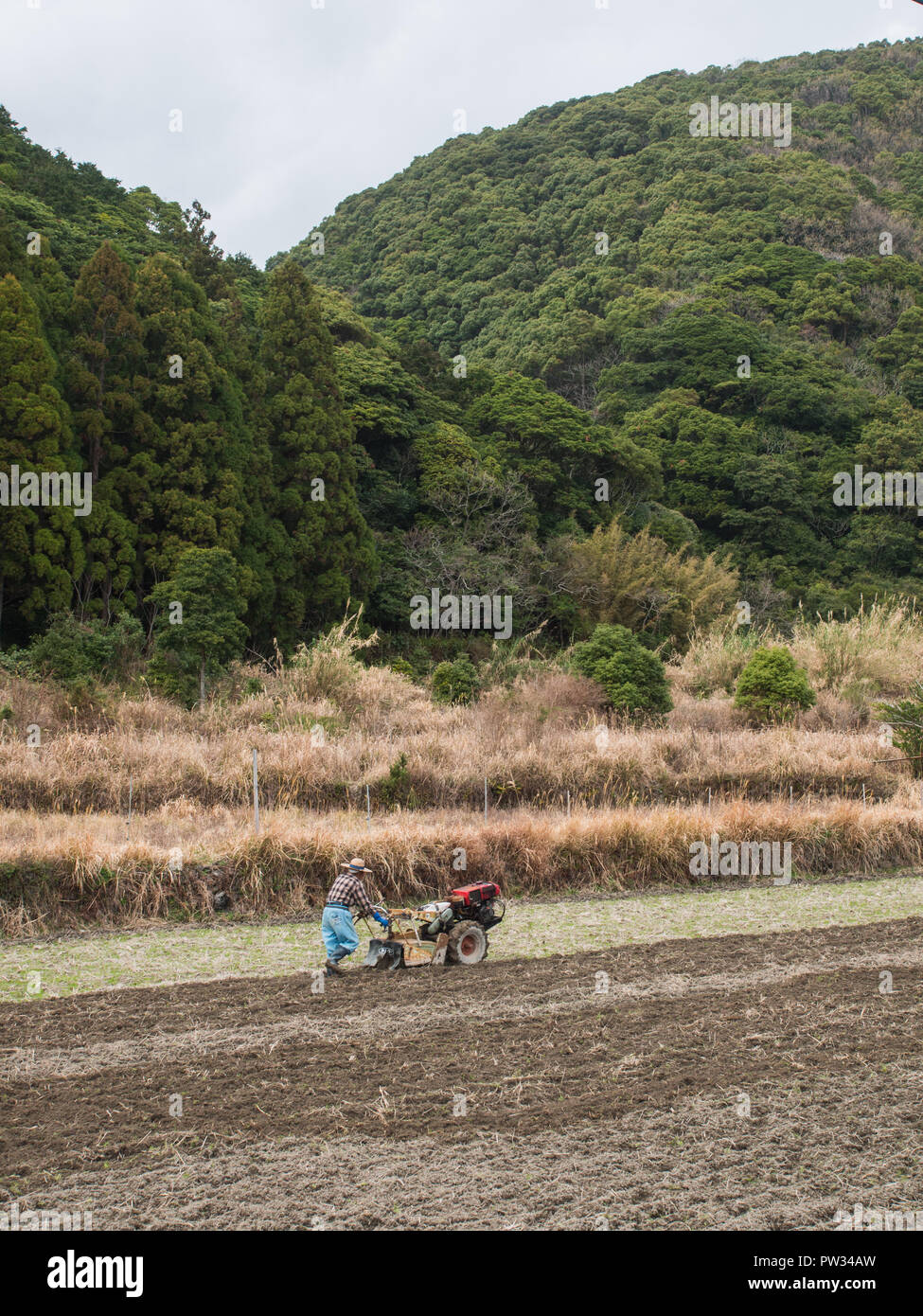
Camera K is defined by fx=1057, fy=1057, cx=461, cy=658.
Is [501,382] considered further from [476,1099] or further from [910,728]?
[476,1099]

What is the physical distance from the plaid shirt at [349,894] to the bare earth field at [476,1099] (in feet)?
1.83

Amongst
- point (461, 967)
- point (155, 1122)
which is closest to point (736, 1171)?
point (155, 1122)

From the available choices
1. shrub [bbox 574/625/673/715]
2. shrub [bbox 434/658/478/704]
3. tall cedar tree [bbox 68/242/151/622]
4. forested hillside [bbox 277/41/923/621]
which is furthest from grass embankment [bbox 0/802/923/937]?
forested hillside [bbox 277/41/923/621]

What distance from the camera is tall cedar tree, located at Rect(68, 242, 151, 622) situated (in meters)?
20.8

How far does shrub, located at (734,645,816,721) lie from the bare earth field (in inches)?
443

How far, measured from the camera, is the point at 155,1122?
517cm

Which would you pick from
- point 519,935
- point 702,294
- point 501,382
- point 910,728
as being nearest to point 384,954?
point 519,935

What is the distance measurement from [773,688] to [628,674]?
2660mm

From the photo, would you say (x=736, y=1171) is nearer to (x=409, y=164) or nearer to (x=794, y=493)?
(x=794, y=493)

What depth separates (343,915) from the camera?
7.95m

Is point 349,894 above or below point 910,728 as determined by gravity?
below

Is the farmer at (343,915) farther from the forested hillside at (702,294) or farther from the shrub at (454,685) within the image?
the forested hillside at (702,294)

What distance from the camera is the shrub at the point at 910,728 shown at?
1652cm

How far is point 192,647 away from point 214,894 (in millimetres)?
9044
